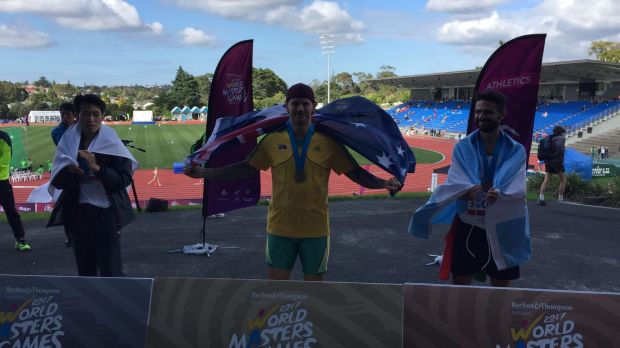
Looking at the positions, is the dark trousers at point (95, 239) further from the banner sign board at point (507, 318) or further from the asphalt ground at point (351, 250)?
the banner sign board at point (507, 318)

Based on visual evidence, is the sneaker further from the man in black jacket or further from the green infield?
the green infield

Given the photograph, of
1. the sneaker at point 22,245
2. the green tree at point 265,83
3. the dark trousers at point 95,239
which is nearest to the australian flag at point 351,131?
the dark trousers at point 95,239

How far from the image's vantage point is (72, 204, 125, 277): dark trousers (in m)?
3.33

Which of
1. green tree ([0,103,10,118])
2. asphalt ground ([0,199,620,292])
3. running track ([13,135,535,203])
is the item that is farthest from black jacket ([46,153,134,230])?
green tree ([0,103,10,118])

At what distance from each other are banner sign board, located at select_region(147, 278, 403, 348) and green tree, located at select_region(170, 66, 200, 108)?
9257cm

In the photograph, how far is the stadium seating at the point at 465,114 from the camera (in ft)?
114

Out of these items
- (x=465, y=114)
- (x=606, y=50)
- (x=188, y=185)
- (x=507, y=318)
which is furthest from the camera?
(x=606, y=50)

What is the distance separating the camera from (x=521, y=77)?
437 cm

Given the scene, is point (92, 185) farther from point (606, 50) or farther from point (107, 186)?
point (606, 50)

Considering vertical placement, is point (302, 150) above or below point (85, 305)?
above

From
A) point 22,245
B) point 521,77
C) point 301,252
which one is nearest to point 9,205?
point 22,245

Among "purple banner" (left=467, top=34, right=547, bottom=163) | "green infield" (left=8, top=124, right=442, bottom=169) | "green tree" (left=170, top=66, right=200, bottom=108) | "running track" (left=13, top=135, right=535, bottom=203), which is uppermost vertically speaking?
"green tree" (left=170, top=66, right=200, bottom=108)

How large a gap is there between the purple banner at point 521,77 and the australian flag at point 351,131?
4.86 feet

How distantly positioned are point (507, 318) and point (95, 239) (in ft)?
9.03
